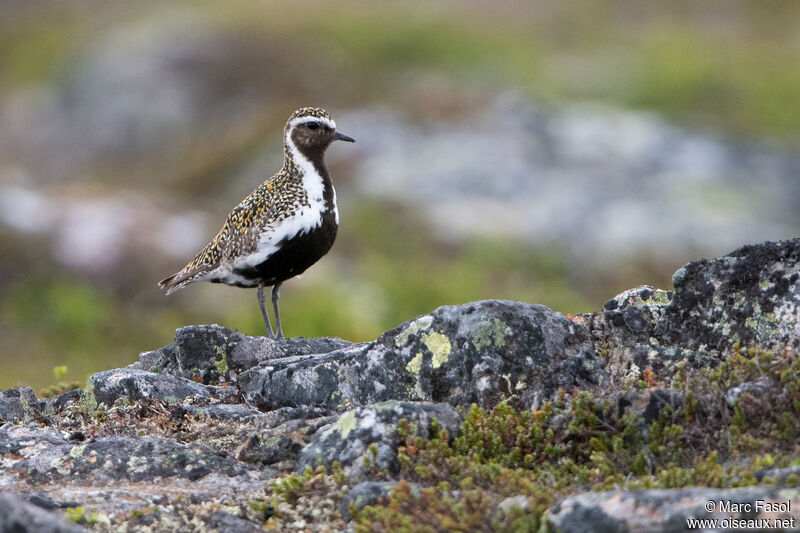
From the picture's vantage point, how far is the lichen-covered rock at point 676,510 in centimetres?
407

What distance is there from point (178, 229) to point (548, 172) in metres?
8.74

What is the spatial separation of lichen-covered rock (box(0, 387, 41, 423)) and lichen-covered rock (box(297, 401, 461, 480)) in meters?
2.41

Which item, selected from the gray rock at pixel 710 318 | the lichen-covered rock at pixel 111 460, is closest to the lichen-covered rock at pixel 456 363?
the gray rock at pixel 710 318

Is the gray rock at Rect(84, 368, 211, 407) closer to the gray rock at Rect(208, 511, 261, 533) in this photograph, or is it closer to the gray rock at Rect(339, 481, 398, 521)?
the gray rock at Rect(208, 511, 261, 533)

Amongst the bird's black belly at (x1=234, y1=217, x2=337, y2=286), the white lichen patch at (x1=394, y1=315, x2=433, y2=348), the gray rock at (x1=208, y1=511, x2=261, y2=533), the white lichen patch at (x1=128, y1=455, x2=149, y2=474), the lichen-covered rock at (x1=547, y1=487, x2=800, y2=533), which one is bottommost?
the lichen-covered rock at (x1=547, y1=487, x2=800, y2=533)

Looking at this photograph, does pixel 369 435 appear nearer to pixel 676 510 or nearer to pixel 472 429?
pixel 472 429

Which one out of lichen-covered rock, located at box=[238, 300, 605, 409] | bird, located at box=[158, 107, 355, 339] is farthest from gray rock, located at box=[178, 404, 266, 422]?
bird, located at box=[158, 107, 355, 339]

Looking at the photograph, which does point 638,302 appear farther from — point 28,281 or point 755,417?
point 28,281

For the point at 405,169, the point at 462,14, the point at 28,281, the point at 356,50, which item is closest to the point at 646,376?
the point at 28,281

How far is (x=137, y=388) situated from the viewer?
23.4 feet

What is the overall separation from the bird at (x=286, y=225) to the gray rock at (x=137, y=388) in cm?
301

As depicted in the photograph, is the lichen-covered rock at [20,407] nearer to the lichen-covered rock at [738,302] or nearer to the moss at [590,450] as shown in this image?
the moss at [590,450]

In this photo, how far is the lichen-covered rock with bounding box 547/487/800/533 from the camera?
4.07 m

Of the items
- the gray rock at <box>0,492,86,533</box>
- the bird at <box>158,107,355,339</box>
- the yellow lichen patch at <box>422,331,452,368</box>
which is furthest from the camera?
the bird at <box>158,107,355,339</box>
